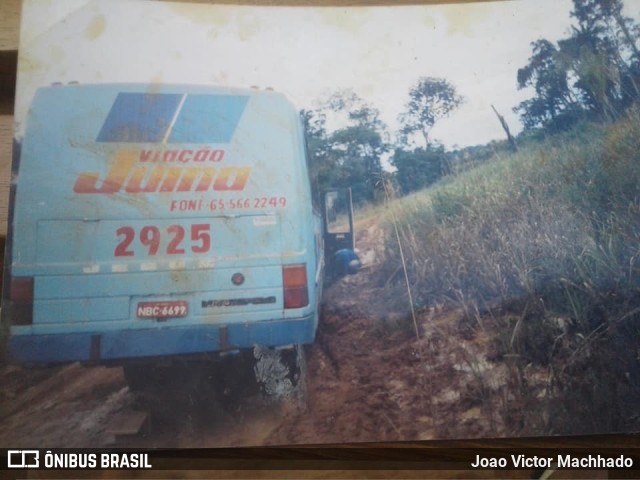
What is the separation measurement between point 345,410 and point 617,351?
1.31 m

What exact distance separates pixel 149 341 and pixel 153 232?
0.48 m

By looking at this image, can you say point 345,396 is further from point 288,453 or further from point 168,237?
point 168,237

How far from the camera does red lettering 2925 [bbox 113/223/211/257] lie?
2102mm

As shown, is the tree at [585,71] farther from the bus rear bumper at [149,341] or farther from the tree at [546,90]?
the bus rear bumper at [149,341]

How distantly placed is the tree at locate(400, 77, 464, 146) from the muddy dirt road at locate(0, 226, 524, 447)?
0.59 m

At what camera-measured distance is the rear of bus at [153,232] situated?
6.77ft

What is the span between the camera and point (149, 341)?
2.06 meters

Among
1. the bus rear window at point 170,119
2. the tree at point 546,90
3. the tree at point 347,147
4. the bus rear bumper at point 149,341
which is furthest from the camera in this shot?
the tree at point 546,90

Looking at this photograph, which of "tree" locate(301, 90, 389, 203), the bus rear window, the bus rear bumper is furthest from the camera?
"tree" locate(301, 90, 389, 203)

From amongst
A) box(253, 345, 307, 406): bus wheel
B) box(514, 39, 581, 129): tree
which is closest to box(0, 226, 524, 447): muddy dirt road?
box(253, 345, 307, 406): bus wheel

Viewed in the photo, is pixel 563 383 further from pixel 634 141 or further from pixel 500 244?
pixel 634 141

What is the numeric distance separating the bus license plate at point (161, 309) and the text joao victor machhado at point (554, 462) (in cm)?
155
